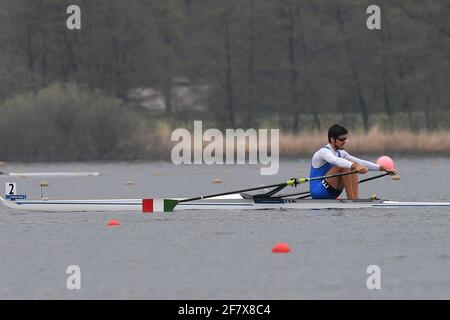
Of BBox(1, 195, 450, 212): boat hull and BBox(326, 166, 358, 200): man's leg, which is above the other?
BBox(326, 166, 358, 200): man's leg

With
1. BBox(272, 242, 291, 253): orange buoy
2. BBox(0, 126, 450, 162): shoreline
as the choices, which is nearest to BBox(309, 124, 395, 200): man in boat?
BBox(272, 242, 291, 253): orange buoy

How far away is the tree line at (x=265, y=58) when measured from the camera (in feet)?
175

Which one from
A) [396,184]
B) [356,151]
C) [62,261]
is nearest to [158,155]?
[356,151]

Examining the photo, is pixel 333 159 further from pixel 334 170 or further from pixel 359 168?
pixel 359 168

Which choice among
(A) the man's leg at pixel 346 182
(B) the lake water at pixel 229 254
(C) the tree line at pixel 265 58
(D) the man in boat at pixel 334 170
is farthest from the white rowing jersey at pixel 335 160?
(C) the tree line at pixel 265 58

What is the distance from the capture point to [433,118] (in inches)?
2110

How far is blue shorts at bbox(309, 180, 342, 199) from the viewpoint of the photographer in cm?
1967

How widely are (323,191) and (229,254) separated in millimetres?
4600

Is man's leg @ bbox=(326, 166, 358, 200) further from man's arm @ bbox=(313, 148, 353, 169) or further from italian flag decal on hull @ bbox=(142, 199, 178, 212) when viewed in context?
italian flag decal on hull @ bbox=(142, 199, 178, 212)

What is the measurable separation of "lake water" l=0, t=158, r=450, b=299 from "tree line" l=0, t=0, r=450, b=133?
1163 inches

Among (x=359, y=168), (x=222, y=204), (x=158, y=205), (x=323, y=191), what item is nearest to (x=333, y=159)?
(x=359, y=168)

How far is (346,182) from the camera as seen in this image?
19.5m

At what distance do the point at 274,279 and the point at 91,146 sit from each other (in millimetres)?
33475

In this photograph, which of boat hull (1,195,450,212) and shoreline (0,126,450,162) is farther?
shoreline (0,126,450,162)
